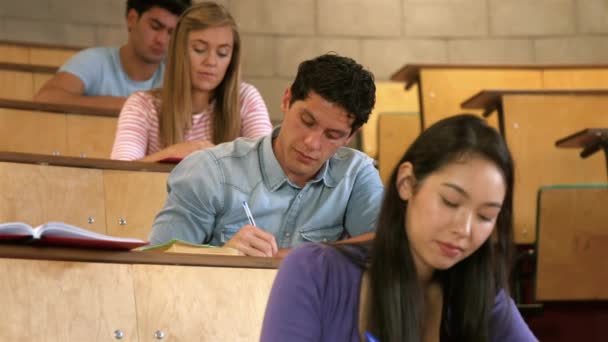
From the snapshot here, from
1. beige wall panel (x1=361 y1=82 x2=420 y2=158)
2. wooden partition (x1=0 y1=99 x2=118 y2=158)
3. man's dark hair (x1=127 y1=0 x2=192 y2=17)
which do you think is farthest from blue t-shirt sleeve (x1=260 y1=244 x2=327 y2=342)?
beige wall panel (x1=361 y1=82 x2=420 y2=158)

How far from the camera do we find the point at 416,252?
1127mm

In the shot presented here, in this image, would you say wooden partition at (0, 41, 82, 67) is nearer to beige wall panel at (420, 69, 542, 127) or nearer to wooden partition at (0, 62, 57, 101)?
wooden partition at (0, 62, 57, 101)

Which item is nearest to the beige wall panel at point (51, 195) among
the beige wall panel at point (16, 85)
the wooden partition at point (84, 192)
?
the wooden partition at point (84, 192)

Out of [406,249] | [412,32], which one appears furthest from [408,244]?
[412,32]

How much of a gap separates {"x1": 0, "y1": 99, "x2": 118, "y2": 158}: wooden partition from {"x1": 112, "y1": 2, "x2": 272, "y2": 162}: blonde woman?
1.01 feet

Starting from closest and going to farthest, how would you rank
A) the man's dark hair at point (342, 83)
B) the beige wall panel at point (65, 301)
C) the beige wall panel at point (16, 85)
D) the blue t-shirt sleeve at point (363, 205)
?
the beige wall panel at point (65, 301), the man's dark hair at point (342, 83), the blue t-shirt sleeve at point (363, 205), the beige wall panel at point (16, 85)

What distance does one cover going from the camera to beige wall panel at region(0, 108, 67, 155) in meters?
2.49

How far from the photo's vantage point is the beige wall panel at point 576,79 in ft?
11.9

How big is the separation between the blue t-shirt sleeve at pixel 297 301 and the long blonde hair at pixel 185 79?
1.16 metres

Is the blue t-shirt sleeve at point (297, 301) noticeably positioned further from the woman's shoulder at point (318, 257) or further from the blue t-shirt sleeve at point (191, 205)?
the blue t-shirt sleeve at point (191, 205)

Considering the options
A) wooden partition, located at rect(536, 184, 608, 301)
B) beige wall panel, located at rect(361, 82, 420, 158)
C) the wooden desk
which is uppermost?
beige wall panel, located at rect(361, 82, 420, 158)

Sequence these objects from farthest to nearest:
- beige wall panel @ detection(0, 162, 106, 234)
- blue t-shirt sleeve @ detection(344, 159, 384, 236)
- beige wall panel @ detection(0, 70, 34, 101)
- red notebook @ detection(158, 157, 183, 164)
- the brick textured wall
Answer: the brick textured wall, beige wall panel @ detection(0, 70, 34, 101), red notebook @ detection(158, 157, 183, 164), beige wall panel @ detection(0, 162, 106, 234), blue t-shirt sleeve @ detection(344, 159, 384, 236)

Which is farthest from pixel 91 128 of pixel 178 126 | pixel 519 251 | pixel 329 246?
pixel 329 246

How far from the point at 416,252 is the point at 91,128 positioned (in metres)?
1.58
